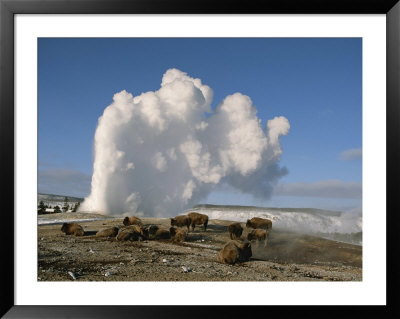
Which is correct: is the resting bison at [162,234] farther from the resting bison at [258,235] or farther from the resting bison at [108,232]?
the resting bison at [258,235]

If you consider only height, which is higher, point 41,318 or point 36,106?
point 36,106

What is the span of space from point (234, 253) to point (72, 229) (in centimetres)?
277

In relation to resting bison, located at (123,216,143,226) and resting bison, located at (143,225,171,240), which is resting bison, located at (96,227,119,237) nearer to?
resting bison, located at (123,216,143,226)

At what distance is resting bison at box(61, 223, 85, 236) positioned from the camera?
5.00 meters

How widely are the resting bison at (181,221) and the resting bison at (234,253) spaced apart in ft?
2.46

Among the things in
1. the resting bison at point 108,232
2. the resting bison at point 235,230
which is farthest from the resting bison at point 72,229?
the resting bison at point 235,230

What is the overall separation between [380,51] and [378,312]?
377cm

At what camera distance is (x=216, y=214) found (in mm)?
5203

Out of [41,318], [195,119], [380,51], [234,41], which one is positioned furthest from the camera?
[195,119]

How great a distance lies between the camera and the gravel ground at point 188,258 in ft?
15.2

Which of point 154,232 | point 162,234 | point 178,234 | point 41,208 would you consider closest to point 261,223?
point 178,234

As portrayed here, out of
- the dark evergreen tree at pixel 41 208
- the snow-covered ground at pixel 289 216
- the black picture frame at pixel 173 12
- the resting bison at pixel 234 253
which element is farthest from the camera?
the snow-covered ground at pixel 289 216

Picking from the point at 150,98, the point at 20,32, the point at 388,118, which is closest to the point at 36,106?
the point at 20,32

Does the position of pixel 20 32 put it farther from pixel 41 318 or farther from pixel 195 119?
pixel 41 318
